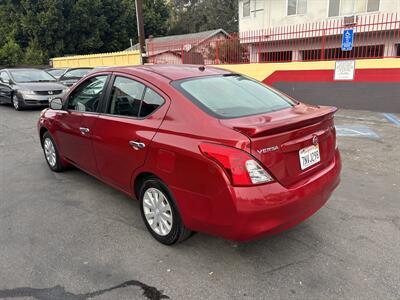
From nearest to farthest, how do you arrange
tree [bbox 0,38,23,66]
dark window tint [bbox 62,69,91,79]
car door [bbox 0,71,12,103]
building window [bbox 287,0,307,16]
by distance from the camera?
car door [bbox 0,71,12,103] → dark window tint [bbox 62,69,91,79] → building window [bbox 287,0,307,16] → tree [bbox 0,38,23,66]

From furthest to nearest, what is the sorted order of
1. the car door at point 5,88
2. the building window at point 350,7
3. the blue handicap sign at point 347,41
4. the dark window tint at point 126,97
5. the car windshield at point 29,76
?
the building window at point 350,7, the car windshield at point 29,76, the car door at point 5,88, the blue handicap sign at point 347,41, the dark window tint at point 126,97

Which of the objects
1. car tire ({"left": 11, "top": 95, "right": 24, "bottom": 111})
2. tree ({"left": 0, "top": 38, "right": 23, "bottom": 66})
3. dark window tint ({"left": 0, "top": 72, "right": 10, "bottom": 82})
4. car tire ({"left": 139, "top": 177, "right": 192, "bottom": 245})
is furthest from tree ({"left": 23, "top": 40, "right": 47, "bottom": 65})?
car tire ({"left": 139, "top": 177, "right": 192, "bottom": 245})

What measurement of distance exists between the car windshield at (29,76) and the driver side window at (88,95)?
28.2 feet

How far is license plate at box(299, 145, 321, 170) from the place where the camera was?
A: 279cm

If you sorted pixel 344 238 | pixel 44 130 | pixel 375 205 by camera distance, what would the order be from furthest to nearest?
1. pixel 44 130
2. pixel 375 205
3. pixel 344 238

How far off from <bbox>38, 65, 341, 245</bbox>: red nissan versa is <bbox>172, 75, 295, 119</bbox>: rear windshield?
11 millimetres

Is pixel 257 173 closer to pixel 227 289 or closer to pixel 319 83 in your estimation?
pixel 227 289

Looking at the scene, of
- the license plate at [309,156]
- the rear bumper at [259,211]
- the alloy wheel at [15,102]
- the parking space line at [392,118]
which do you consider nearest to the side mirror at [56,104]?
the rear bumper at [259,211]

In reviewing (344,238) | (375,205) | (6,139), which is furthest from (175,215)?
(6,139)

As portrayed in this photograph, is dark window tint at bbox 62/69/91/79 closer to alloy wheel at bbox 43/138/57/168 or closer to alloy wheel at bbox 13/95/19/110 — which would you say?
alloy wheel at bbox 13/95/19/110

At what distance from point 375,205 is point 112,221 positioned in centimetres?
296

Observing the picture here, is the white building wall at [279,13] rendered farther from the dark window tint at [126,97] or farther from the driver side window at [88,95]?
the dark window tint at [126,97]

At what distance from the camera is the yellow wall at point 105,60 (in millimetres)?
17842

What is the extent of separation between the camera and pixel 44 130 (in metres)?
5.27
